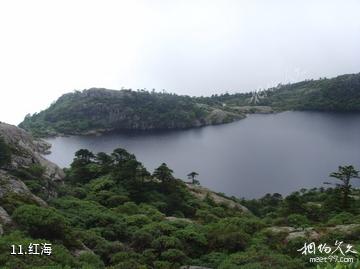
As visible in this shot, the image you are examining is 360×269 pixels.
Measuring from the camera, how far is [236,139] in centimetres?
17562

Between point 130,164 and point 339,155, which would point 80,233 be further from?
point 339,155

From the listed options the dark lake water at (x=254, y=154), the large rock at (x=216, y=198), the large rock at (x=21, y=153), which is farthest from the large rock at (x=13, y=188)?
the dark lake water at (x=254, y=154)

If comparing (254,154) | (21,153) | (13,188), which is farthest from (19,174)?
(254,154)

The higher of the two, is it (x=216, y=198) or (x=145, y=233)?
(x=145, y=233)

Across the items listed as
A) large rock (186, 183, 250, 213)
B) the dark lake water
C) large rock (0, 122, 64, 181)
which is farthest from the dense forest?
the dark lake water

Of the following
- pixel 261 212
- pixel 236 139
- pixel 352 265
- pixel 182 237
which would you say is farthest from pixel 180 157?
pixel 352 265

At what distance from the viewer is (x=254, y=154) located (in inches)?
5581

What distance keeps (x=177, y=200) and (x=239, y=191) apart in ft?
161

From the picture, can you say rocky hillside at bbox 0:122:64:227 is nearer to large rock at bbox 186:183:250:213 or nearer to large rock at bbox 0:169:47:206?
large rock at bbox 0:169:47:206

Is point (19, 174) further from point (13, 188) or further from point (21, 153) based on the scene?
point (13, 188)

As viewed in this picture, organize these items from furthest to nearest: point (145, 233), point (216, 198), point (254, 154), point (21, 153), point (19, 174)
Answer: point (254, 154), point (216, 198), point (21, 153), point (19, 174), point (145, 233)

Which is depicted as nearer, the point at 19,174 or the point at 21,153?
the point at 19,174

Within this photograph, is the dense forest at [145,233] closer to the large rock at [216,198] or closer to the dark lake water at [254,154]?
the large rock at [216,198]

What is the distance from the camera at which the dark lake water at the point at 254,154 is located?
4375 inches
